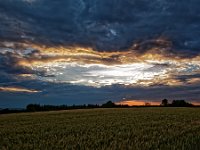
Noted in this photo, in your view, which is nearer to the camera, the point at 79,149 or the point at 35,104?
the point at 79,149

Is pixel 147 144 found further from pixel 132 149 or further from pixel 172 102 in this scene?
pixel 172 102

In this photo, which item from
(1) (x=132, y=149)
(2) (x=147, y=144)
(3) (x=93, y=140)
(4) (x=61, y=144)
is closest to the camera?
(1) (x=132, y=149)

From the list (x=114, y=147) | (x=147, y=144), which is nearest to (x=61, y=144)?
(x=114, y=147)

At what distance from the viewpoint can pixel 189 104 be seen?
97.4 metres

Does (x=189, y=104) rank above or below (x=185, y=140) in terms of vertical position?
above

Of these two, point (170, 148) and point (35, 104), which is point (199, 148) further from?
point (35, 104)

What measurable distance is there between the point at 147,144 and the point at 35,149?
4.71m

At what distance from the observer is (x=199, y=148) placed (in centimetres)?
1278

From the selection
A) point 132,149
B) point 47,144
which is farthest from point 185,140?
point 47,144

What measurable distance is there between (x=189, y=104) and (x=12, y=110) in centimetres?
5274

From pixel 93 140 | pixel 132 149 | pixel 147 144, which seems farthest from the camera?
pixel 93 140

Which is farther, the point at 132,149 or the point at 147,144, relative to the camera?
the point at 147,144

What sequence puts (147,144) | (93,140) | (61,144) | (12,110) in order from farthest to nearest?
(12,110) < (93,140) < (61,144) < (147,144)

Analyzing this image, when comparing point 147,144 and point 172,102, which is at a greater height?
point 172,102
